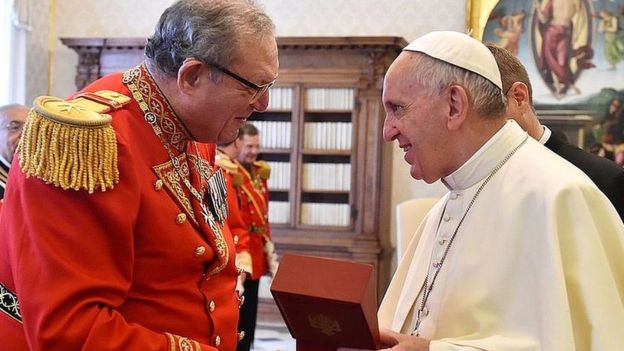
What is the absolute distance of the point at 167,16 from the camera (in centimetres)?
176

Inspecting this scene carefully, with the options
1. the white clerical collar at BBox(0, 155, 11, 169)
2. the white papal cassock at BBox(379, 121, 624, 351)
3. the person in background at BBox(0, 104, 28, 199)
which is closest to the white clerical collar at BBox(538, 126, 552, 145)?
the white papal cassock at BBox(379, 121, 624, 351)

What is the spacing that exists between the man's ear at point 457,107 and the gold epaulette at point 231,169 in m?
3.35

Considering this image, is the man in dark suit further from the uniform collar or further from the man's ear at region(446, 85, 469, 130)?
the uniform collar

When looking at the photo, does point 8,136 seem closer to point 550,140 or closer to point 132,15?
point 550,140

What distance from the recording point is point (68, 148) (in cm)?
152

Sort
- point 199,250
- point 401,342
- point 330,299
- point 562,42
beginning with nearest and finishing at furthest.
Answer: point 330,299, point 199,250, point 401,342, point 562,42

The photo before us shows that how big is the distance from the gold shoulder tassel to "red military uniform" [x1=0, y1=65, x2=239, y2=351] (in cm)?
2

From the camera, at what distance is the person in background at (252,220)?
221 inches

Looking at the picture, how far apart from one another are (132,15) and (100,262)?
7542mm

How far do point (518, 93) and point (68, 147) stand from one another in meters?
1.65

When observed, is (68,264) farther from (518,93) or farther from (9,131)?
(9,131)

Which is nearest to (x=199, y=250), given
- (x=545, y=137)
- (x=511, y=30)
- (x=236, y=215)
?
(x=545, y=137)

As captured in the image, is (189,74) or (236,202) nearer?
(189,74)

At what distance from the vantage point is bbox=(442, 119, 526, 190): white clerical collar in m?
1.98
